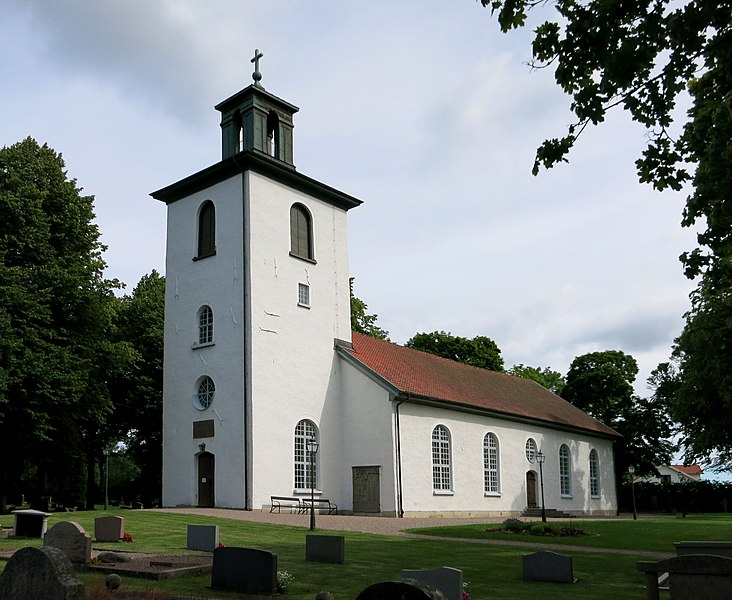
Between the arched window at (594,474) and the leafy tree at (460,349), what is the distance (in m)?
11.6

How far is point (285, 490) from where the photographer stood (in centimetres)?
2808

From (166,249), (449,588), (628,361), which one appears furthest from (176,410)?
(628,361)

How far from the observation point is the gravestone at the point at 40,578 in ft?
23.9

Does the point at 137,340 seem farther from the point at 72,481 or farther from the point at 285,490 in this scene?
the point at 285,490

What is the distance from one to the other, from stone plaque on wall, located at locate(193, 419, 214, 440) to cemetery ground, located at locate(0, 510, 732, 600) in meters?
4.86

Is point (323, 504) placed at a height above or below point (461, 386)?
below

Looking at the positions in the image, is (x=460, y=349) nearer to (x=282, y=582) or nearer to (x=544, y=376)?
(x=544, y=376)

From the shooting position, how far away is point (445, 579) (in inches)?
348

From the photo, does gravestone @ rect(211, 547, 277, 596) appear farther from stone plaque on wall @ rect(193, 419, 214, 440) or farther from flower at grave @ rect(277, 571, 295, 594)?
stone plaque on wall @ rect(193, 419, 214, 440)

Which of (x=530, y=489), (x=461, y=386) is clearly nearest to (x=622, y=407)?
(x=530, y=489)

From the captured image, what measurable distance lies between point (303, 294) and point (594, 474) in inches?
876

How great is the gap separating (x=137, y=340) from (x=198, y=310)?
32.4 feet

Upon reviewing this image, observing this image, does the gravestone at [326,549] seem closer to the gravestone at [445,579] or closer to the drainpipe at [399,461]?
the gravestone at [445,579]

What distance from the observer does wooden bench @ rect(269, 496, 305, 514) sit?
89.1ft
